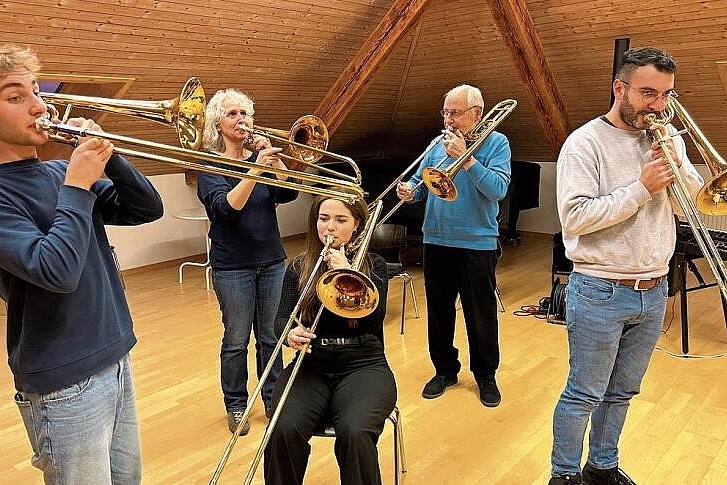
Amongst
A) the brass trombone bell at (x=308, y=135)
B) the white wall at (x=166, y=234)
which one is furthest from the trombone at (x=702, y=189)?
the white wall at (x=166, y=234)

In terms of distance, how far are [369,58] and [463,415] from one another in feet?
10.3

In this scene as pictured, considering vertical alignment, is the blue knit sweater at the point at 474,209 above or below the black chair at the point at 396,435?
above

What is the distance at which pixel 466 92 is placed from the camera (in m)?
2.88

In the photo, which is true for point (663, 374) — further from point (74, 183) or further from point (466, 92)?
point (74, 183)

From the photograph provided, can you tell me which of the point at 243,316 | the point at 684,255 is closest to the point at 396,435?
the point at 243,316

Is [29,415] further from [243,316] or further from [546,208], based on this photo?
[546,208]

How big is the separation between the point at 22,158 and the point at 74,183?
5.9 inches

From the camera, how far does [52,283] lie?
1237 millimetres

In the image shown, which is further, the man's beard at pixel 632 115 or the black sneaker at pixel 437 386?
the black sneaker at pixel 437 386

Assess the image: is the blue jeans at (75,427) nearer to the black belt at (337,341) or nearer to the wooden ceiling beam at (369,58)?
the black belt at (337,341)

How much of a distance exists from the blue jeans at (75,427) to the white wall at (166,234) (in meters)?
4.63

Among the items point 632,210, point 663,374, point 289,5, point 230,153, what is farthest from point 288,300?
point 289,5

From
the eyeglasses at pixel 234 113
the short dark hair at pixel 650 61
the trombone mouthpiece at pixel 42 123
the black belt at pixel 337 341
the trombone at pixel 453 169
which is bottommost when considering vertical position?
the black belt at pixel 337 341

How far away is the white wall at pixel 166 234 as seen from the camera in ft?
19.4
